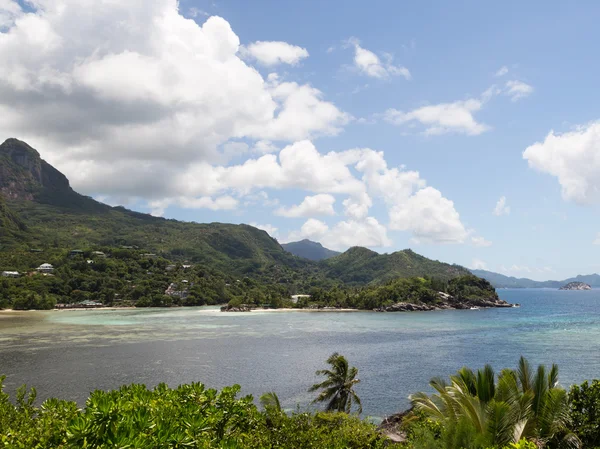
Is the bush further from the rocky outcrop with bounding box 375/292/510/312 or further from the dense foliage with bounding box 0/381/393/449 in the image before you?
the rocky outcrop with bounding box 375/292/510/312

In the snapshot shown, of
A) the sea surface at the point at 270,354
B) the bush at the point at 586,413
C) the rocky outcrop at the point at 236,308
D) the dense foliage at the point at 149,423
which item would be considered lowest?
the rocky outcrop at the point at 236,308

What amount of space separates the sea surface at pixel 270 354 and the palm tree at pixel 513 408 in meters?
23.3

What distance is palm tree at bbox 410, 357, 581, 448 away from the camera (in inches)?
605

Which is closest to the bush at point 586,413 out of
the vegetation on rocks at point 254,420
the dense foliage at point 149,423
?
the vegetation on rocks at point 254,420

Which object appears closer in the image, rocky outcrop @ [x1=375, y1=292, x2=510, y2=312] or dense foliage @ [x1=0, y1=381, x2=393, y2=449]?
dense foliage @ [x1=0, y1=381, x2=393, y2=449]

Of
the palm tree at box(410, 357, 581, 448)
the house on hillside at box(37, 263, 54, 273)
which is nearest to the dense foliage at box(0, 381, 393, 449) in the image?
the palm tree at box(410, 357, 581, 448)

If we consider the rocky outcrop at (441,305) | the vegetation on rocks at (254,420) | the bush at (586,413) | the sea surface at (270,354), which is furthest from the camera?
the rocky outcrop at (441,305)

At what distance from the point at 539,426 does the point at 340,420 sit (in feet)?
48.5

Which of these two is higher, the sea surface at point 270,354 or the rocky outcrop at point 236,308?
the sea surface at point 270,354

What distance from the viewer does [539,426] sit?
56.6 feet

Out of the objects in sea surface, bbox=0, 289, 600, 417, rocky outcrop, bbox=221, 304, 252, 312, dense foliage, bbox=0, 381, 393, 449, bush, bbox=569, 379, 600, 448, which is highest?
dense foliage, bbox=0, 381, 393, 449

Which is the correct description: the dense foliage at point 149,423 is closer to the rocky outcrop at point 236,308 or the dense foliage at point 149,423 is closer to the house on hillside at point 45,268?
the rocky outcrop at point 236,308

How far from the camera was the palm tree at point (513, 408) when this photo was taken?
15.4 metres

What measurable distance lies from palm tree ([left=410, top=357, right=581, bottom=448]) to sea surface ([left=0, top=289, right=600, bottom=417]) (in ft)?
76.5
